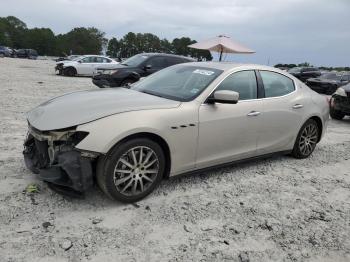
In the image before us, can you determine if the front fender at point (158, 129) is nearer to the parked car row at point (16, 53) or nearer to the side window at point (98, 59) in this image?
the side window at point (98, 59)

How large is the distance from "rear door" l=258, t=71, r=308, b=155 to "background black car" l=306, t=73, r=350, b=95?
53.0ft

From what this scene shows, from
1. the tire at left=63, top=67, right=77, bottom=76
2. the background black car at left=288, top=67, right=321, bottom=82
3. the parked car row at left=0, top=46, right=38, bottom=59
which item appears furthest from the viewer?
the parked car row at left=0, top=46, right=38, bottom=59

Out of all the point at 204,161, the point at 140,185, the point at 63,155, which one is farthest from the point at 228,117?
the point at 63,155

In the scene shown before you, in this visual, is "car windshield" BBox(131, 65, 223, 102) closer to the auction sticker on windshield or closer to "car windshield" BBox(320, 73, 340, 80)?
the auction sticker on windshield

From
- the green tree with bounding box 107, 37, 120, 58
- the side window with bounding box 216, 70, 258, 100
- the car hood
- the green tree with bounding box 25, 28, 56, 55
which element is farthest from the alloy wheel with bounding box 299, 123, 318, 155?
the green tree with bounding box 107, 37, 120, 58

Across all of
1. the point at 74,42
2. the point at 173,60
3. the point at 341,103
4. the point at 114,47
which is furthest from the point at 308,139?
the point at 114,47

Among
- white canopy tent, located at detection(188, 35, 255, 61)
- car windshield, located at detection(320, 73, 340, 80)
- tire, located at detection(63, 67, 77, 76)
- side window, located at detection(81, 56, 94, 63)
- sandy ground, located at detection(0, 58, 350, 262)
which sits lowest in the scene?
sandy ground, located at detection(0, 58, 350, 262)

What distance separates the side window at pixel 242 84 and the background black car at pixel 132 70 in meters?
8.65

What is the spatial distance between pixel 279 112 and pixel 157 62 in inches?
372

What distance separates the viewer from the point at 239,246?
3451 mm

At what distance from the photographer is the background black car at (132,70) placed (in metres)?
13.5

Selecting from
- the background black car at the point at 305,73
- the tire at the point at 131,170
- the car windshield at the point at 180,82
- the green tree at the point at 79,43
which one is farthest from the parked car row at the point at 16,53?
the tire at the point at 131,170

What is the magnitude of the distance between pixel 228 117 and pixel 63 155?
2030 mm

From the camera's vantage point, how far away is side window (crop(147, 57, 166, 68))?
14226 millimetres
